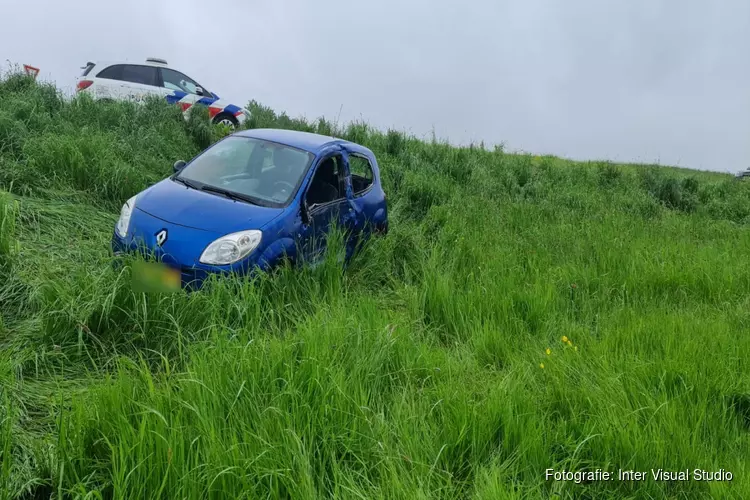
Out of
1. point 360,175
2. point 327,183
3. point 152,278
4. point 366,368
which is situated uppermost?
point 360,175

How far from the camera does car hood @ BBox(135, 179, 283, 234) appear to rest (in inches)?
188

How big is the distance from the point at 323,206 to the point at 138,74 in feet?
33.3

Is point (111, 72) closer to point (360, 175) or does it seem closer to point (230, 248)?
point (360, 175)

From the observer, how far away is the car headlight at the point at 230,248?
178 inches

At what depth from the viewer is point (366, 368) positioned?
10.6ft

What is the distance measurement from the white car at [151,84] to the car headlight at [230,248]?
9.02 m

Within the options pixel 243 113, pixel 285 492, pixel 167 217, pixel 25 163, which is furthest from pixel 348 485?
pixel 243 113

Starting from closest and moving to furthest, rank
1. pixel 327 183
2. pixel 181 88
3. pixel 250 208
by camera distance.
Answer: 1. pixel 250 208
2. pixel 327 183
3. pixel 181 88

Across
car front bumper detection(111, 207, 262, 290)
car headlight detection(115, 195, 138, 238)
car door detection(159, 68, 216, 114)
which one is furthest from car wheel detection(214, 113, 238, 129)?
car front bumper detection(111, 207, 262, 290)

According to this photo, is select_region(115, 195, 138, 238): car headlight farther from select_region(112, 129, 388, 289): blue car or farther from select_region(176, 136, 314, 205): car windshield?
select_region(176, 136, 314, 205): car windshield

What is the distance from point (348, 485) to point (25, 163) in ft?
22.4

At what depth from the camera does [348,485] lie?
239cm

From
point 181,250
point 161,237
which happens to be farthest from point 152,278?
point 161,237

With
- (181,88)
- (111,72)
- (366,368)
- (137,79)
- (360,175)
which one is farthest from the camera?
(181,88)
